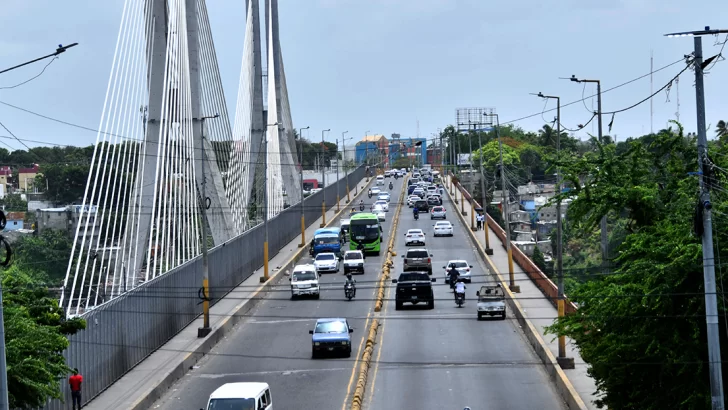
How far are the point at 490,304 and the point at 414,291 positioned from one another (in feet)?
12.0

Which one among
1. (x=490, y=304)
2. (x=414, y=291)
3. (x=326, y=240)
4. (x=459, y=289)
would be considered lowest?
(x=490, y=304)

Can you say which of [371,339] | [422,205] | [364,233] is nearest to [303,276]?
[371,339]

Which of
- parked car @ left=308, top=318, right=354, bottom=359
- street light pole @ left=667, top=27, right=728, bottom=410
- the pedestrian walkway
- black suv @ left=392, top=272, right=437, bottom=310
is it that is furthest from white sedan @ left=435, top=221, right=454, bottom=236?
street light pole @ left=667, top=27, right=728, bottom=410

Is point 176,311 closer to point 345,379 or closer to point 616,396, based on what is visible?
point 345,379

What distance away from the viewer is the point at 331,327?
35.7 metres

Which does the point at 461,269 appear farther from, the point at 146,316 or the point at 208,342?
the point at 146,316

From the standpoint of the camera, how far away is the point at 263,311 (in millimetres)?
47344

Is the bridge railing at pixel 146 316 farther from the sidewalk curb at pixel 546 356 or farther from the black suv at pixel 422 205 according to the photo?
the black suv at pixel 422 205

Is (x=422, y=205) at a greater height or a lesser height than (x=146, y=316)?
greater

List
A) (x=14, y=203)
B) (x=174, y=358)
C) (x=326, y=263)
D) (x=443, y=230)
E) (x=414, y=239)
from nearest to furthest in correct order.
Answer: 1. (x=174, y=358)
2. (x=326, y=263)
3. (x=14, y=203)
4. (x=414, y=239)
5. (x=443, y=230)

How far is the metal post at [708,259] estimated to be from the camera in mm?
18656

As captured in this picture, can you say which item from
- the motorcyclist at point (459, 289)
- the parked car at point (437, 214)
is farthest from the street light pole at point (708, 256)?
the parked car at point (437, 214)

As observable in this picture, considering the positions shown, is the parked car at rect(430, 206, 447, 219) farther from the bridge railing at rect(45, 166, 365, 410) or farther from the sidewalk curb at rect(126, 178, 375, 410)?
the bridge railing at rect(45, 166, 365, 410)

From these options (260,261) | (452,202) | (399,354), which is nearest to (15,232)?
(260,261)
